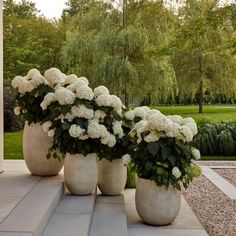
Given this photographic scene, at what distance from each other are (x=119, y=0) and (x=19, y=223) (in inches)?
565

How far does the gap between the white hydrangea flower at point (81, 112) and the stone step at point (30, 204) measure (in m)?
0.82

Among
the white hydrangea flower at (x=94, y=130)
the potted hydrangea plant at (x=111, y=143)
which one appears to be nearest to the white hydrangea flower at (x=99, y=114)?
the potted hydrangea plant at (x=111, y=143)

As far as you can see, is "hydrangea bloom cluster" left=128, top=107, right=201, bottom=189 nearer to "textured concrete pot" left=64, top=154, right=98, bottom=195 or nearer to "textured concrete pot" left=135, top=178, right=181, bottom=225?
"textured concrete pot" left=135, top=178, right=181, bottom=225

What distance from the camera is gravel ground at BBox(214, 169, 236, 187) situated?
23.9ft

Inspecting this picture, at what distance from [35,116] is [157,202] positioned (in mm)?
1878

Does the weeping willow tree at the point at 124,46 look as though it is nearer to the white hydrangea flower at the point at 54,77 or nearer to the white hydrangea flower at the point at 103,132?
the white hydrangea flower at the point at 54,77

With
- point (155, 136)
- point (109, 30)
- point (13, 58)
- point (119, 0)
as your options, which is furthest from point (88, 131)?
point (13, 58)

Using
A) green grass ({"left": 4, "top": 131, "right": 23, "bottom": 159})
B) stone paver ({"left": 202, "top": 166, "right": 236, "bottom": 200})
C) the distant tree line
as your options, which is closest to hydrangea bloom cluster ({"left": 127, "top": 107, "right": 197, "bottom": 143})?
stone paver ({"left": 202, "top": 166, "right": 236, "bottom": 200})

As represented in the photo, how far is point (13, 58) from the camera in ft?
59.7

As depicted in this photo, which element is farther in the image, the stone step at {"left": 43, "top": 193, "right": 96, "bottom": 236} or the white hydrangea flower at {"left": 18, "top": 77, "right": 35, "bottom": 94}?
the white hydrangea flower at {"left": 18, "top": 77, "right": 35, "bottom": 94}

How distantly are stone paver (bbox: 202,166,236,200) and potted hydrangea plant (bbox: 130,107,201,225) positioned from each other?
1.97 m

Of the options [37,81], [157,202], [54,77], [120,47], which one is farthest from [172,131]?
[120,47]

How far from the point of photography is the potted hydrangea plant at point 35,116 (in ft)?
16.4

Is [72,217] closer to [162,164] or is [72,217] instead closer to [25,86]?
[162,164]
